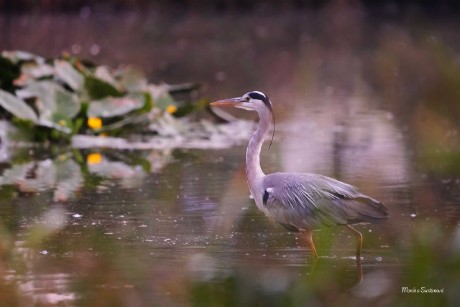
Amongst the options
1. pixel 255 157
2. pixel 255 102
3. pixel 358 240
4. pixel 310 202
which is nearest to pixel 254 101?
pixel 255 102

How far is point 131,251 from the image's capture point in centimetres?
602

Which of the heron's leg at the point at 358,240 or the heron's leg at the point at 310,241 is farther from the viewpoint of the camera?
the heron's leg at the point at 310,241

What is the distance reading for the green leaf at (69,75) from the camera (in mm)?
10664

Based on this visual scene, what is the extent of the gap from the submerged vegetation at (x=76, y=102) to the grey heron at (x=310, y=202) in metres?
4.33

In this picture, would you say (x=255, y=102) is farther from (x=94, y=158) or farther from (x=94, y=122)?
(x=94, y=122)

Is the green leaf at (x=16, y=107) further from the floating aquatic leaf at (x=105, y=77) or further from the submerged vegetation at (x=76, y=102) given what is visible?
the floating aquatic leaf at (x=105, y=77)

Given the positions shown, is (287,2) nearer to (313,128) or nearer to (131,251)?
(313,128)

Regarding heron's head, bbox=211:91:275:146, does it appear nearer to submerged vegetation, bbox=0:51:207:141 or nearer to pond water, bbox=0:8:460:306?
pond water, bbox=0:8:460:306

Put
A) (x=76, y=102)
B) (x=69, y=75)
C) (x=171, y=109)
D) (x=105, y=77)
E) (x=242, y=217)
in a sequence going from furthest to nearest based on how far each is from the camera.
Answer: (x=171, y=109) → (x=105, y=77) → (x=69, y=75) → (x=76, y=102) → (x=242, y=217)

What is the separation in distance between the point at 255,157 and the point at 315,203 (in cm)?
59

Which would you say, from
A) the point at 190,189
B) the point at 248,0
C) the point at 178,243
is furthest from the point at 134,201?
the point at 248,0

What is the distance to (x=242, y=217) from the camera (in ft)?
23.1

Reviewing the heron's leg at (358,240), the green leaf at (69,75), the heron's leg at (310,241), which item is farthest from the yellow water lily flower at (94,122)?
the heron's leg at (358,240)

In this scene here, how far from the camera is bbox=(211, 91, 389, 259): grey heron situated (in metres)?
5.47
